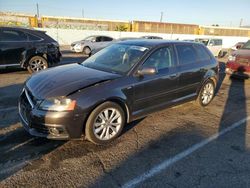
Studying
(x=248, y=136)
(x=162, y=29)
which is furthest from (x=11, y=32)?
(x=162, y=29)

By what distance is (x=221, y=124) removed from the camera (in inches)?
195

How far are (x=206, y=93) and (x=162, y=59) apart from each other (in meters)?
1.89

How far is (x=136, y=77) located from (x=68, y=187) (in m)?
2.12

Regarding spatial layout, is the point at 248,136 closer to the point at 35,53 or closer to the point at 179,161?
the point at 179,161

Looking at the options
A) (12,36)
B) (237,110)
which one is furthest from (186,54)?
(12,36)

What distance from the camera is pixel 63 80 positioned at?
392cm

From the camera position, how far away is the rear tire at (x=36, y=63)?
8867 mm

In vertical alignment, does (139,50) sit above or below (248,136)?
above

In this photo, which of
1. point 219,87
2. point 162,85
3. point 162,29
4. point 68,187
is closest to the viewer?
point 68,187

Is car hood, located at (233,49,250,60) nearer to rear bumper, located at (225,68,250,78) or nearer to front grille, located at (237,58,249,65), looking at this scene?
front grille, located at (237,58,249,65)

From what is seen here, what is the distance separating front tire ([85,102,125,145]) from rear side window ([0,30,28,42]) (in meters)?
6.21

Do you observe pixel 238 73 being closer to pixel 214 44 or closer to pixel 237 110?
pixel 237 110

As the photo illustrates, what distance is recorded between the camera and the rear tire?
8.87 meters

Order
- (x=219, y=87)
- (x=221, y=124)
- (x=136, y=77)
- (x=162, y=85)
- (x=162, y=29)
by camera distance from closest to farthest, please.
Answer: (x=136, y=77) → (x=162, y=85) → (x=221, y=124) → (x=219, y=87) → (x=162, y=29)
